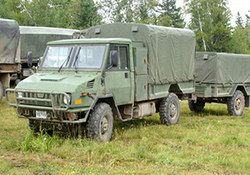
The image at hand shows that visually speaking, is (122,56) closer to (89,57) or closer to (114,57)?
(114,57)

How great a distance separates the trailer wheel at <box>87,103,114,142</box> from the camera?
796cm

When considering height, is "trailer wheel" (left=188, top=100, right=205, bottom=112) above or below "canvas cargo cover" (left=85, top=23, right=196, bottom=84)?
below

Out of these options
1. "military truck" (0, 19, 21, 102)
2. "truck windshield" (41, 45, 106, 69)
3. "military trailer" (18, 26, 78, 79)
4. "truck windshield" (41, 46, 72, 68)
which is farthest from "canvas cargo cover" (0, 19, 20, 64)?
"truck windshield" (41, 45, 106, 69)

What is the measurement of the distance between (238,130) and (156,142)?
310 cm

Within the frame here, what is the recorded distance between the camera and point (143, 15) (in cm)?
5062

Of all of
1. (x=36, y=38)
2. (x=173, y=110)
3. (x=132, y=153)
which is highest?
(x=36, y=38)

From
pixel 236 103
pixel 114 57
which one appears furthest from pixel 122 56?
pixel 236 103

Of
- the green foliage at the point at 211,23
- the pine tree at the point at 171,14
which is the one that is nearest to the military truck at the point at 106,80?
the green foliage at the point at 211,23

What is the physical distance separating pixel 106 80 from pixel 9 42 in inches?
309

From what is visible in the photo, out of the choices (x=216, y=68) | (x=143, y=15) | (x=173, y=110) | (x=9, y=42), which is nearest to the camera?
(x=173, y=110)

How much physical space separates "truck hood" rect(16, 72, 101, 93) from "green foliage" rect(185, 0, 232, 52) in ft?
124

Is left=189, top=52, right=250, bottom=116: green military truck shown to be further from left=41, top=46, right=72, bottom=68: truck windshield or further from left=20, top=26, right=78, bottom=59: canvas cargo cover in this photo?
left=20, top=26, right=78, bottom=59: canvas cargo cover

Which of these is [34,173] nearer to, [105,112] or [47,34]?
[105,112]

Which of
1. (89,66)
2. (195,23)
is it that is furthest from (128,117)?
(195,23)
